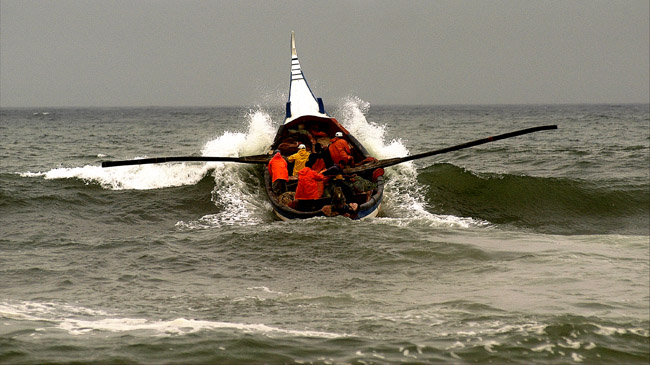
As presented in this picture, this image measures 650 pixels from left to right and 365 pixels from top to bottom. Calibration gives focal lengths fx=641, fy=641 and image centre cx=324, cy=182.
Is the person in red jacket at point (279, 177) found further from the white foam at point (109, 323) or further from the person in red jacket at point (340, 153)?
the white foam at point (109, 323)

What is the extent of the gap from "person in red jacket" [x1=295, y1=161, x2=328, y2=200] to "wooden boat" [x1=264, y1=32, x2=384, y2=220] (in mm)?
159

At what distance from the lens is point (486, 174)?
60.4 ft

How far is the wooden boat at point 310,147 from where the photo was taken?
513 inches

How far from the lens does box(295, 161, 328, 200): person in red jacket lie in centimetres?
1285

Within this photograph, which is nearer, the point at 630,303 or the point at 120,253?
the point at 630,303

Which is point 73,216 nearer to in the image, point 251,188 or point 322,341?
point 251,188

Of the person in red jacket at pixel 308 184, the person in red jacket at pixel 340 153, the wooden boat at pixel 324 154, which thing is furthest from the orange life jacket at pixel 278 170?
the person in red jacket at pixel 340 153

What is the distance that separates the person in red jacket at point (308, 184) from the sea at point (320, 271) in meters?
0.72

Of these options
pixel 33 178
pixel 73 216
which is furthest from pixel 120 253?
pixel 33 178

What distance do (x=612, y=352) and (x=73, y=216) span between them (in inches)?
493

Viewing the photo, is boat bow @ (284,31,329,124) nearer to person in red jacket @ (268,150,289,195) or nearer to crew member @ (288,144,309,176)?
crew member @ (288,144,309,176)

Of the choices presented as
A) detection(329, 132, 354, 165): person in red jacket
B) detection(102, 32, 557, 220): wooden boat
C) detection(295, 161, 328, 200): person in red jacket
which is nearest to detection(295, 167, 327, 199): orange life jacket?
detection(295, 161, 328, 200): person in red jacket

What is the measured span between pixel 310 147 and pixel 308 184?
4.91 meters

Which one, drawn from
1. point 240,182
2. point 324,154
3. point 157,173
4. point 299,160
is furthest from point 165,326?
point 157,173
